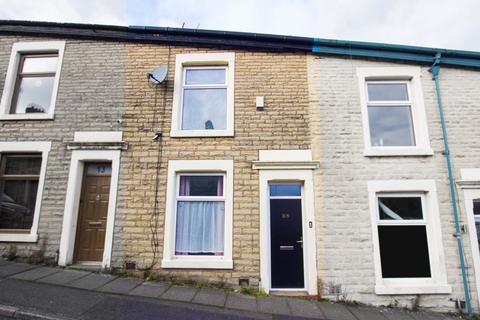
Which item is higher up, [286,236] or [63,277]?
[286,236]

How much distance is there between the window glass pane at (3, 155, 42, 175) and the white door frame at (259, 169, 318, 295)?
5316 mm

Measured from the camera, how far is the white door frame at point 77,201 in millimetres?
5898

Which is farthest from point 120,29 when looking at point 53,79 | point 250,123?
point 250,123

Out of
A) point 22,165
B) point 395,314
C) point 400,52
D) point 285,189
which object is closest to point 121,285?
point 285,189

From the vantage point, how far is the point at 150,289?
17.0ft

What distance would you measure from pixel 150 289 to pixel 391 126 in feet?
20.7

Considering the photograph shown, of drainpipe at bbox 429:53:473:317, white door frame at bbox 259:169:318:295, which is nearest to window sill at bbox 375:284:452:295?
drainpipe at bbox 429:53:473:317

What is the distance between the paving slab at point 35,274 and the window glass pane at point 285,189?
4.76 meters

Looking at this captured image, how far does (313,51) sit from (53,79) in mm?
6640

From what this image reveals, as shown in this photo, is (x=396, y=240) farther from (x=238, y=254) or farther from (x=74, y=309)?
(x=74, y=309)

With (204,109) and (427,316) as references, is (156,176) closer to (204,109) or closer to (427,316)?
(204,109)

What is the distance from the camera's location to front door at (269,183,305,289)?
19.1ft

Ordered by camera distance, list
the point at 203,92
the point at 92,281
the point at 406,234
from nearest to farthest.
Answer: the point at 92,281 < the point at 406,234 < the point at 203,92

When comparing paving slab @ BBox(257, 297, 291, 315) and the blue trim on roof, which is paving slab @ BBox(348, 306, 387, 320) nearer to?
paving slab @ BBox(257, 297, 291, 315)
